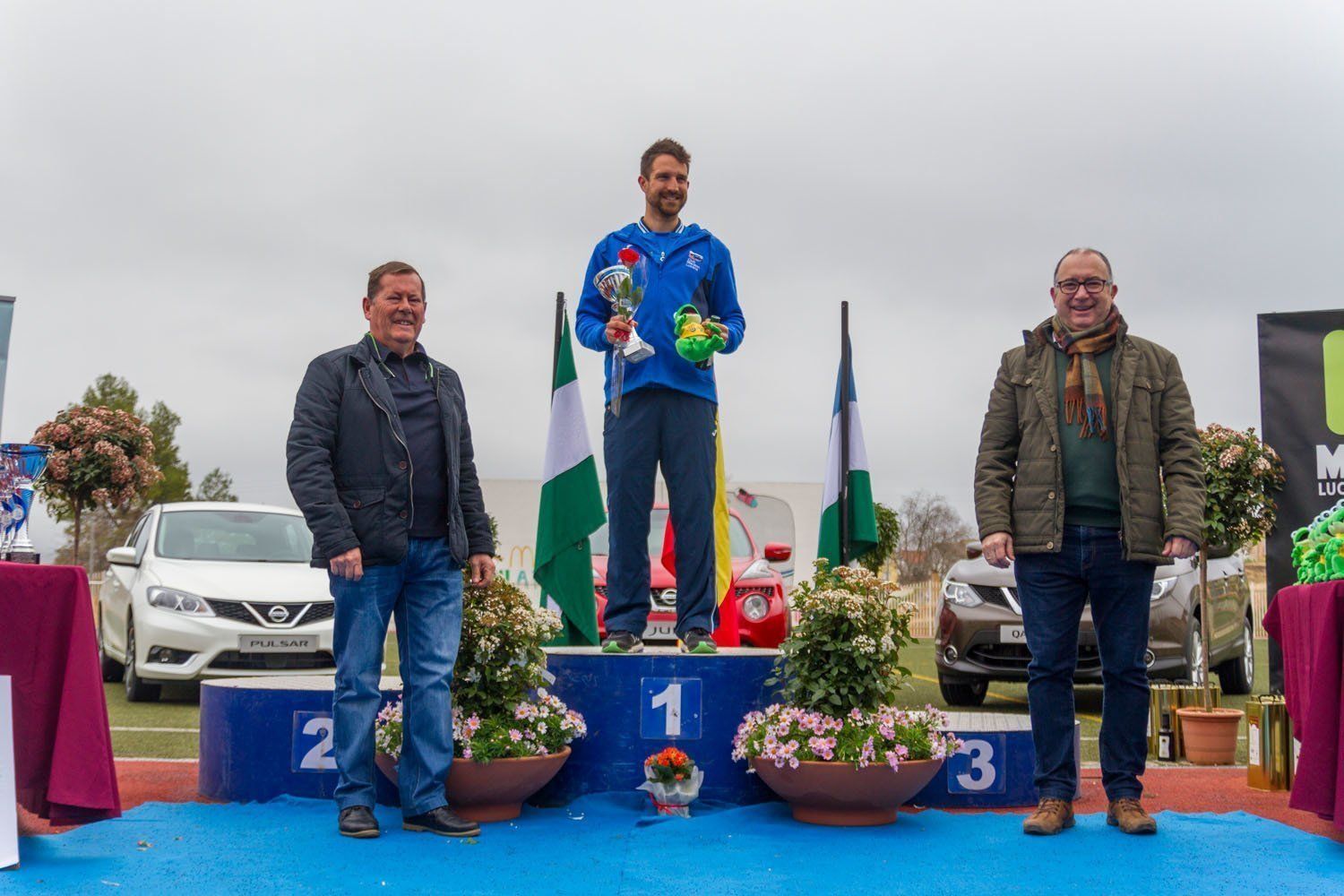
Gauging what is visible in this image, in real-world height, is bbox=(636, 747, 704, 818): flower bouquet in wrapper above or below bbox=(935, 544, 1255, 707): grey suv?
below

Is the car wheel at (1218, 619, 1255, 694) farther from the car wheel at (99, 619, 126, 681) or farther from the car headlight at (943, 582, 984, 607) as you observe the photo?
the car wheel at (99, 619, 126, 681)

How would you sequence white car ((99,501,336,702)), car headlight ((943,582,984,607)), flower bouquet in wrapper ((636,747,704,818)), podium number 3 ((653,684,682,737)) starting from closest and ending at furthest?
flower bouquet in wrapper ((636,747,704,818)) < podium number 3 ((653,684,682,737)) < white car ((99,501,336,702)) < car headlight ((943,582,984,607))

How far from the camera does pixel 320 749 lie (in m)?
5.14

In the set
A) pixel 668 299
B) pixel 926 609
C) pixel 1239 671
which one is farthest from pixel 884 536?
pixel 668 299

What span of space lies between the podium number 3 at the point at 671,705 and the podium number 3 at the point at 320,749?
136cm

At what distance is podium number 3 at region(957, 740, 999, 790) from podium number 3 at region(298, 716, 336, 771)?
8.47 feet

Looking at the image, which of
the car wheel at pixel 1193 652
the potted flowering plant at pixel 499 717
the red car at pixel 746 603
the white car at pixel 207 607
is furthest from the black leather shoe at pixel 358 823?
the car wheel at pixel 1193 652

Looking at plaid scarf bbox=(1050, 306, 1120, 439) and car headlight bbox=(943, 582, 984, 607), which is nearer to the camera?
plaid scarf bbox=(1050, 306, 1120, 439)

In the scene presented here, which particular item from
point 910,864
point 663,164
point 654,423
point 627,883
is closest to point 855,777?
point 910,864

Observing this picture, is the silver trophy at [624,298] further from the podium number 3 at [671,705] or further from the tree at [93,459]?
the tree at [93,459]

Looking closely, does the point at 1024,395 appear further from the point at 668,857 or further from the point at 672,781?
the point at 668,857

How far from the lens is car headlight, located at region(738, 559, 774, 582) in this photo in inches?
361

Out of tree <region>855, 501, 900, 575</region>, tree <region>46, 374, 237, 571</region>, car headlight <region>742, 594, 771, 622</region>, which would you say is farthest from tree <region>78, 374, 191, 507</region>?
car headlight <region>742, 594, 771, 622</region>

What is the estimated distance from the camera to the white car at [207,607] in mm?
8898
